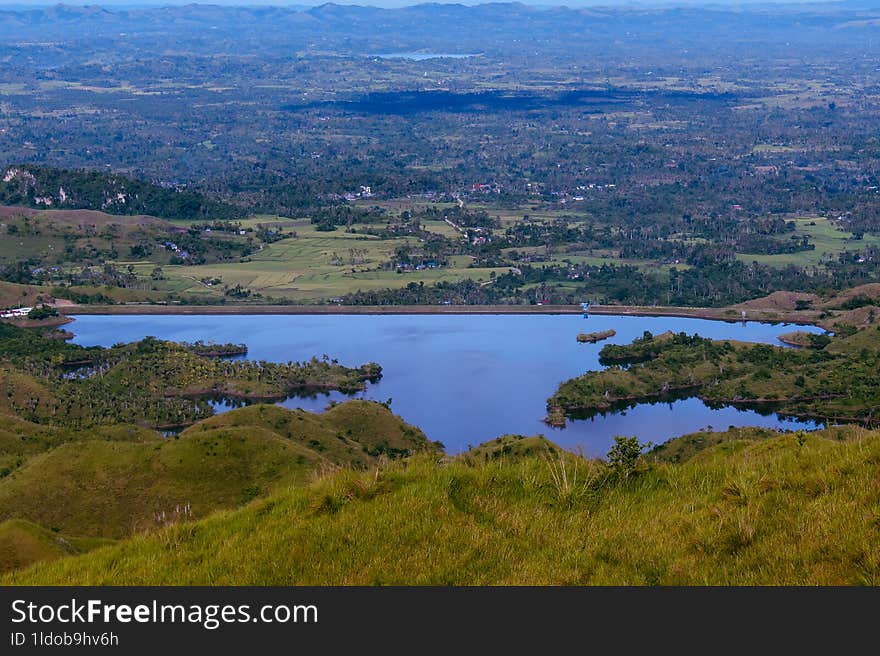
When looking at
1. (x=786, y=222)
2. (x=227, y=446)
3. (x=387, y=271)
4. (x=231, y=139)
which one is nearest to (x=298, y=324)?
(x=387, y=271)

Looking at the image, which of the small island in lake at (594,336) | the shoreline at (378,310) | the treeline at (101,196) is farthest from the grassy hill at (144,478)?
the treeline at (101,196)

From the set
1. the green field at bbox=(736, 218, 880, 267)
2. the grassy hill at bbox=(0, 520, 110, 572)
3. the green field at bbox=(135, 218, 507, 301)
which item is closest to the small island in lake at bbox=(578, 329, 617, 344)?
the green field at bbox=(135, 218, 507, 301)

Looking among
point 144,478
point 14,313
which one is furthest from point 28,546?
point 14,313

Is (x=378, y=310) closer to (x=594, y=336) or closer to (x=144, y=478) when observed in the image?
(x=594, y=336)

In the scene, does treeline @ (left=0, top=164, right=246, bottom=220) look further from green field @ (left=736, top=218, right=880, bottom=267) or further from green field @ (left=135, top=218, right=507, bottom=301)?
green field @ (left=736, top=218, right=880, bottom=267)

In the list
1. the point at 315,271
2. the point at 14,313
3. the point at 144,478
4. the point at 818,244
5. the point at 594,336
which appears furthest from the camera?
the point at 818,244
